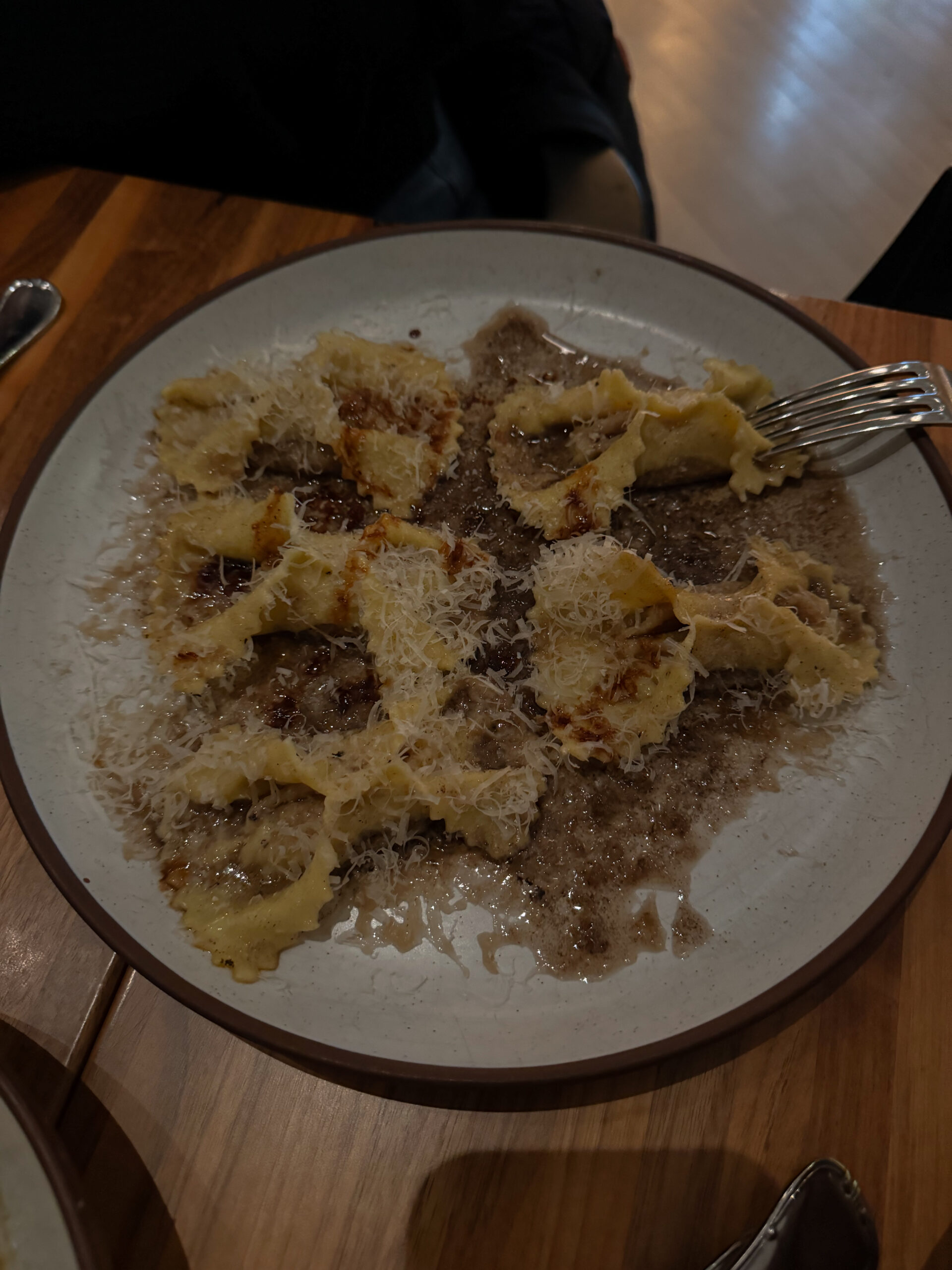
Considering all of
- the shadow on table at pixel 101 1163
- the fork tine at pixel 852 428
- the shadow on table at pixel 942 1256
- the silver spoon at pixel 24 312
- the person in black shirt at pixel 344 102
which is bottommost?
the shadow on table at pixel 942 1256

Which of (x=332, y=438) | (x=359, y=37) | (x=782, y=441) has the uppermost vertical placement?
(x=359, y=37)

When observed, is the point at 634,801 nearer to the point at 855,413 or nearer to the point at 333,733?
the point at 333,733

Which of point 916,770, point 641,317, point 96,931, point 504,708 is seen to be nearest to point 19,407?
point 96,931

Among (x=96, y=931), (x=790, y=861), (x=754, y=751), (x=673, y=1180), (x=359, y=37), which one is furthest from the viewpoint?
(x=359, y=37)

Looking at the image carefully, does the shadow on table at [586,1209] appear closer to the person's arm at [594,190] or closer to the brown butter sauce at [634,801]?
the brown butter sauce at [634,801]

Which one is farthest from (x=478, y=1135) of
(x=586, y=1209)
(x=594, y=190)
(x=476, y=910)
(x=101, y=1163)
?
(x=594, y=190)

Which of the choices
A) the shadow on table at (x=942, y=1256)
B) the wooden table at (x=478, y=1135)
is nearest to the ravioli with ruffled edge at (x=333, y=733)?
the wooden table at (x=478, y=1135)

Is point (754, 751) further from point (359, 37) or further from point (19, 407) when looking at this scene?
point (359, 37)
